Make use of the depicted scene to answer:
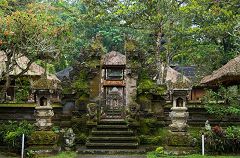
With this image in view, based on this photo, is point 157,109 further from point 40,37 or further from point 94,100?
point 40,37

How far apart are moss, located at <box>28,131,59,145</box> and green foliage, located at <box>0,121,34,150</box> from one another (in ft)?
0.86

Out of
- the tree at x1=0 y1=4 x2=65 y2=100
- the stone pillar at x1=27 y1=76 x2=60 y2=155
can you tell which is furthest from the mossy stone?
the tree at x1=0 y1=4 x2=65 y2=100

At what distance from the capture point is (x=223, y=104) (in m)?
16.0

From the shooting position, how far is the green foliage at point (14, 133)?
Result: 1248cm

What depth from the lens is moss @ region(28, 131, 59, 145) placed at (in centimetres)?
1255

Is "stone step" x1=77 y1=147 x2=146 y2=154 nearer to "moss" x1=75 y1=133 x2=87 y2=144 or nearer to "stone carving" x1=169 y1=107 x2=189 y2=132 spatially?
"moss" x1=75 y1=133 x2=87 y2=144

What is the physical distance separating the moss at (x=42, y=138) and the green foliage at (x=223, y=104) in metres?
6.45

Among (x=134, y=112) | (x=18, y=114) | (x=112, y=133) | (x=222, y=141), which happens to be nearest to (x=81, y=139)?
(x=112, y=133)

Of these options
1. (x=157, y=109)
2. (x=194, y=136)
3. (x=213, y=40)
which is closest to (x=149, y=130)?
(x=157, y=109)

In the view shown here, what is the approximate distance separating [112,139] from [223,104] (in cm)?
534

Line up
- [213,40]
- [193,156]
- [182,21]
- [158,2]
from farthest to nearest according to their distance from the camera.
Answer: [213,40], [182,21], [158,2], [193,156]

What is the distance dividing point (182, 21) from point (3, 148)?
14273mm

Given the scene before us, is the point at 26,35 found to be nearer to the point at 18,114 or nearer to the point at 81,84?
the point at 81,84

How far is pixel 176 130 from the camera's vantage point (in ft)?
41.6
